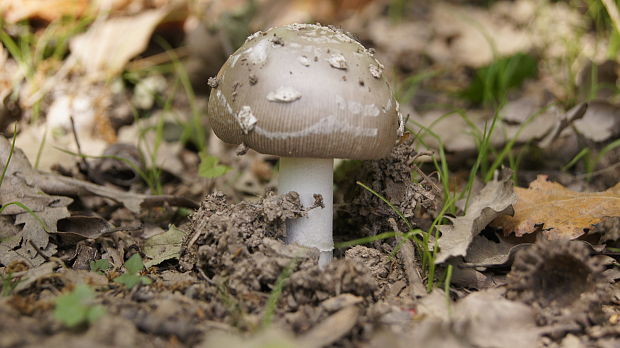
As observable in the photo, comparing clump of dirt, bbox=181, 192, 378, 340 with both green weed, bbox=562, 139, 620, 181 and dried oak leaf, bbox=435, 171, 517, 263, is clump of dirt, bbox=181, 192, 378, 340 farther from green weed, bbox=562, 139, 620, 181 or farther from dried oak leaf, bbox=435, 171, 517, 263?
green weed, bbox=562, 139, 620, 181

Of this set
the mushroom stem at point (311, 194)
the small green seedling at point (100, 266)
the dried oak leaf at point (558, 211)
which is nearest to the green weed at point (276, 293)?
the mushroom stem at point (311, 194)

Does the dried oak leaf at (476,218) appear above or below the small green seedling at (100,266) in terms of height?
above

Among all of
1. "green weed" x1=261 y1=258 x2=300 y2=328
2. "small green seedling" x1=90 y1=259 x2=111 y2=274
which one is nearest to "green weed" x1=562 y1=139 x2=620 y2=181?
"green weed" x1=261 y1=258 x2=300 y2=328

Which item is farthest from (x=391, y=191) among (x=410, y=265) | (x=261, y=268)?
(x=261, y=268)

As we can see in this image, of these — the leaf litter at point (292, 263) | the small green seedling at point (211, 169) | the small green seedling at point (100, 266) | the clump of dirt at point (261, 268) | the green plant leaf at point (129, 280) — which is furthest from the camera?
the small green seedling at point (211, 169)

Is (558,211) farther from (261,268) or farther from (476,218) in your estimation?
(261,268)

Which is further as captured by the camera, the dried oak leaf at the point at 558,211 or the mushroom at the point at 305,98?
the dried oak leaf at the point at 558,211

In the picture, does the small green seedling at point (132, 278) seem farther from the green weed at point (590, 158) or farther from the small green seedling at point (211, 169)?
the green weed at point (590, 158)
